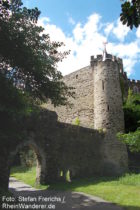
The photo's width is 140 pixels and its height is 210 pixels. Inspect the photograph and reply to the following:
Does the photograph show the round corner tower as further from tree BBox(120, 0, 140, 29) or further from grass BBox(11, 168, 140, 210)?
tree BBox(120, 0, 140, 29)

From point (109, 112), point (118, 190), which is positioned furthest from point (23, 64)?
point (109, 112)

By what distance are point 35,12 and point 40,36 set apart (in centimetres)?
95

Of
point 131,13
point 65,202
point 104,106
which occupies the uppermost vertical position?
point 104,106

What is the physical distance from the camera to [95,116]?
20281 millimetres

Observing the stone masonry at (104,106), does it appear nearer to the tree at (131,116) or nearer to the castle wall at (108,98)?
the castle wall at (108,98)

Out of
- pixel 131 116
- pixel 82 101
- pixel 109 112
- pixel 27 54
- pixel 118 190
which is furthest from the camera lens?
pixel 82 101

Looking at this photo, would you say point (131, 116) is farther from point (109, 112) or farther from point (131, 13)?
point (131, 13)

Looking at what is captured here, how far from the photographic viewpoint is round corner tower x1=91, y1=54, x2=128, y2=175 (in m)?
18.2

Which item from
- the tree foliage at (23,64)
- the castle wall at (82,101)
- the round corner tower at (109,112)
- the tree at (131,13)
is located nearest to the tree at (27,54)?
the tree foliage at (23,64)

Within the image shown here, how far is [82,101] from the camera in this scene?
2316 centimetres

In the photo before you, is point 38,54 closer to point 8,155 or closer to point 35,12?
point 35,12

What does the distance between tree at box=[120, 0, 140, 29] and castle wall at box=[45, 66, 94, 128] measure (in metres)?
17.4

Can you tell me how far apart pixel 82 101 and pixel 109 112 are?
438 cm

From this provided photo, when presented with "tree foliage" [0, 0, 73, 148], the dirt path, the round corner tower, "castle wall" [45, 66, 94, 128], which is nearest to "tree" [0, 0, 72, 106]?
"tree foliage" [0, 0, 73, 148]
